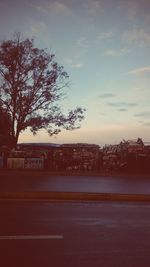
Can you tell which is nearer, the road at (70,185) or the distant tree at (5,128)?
the road at (70,185)

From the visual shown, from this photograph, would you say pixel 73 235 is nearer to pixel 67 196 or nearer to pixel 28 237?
pixel 28 237

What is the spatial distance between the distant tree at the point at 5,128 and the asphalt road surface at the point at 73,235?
24.6m

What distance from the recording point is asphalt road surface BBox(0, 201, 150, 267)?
21.5ft

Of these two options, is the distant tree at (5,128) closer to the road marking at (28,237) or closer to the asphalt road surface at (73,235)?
the asphalt road surface at (73,235)

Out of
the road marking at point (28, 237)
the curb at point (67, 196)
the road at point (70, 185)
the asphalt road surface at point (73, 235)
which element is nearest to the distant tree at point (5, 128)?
the road at point (70, 185)

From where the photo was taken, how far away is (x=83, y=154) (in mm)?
31734

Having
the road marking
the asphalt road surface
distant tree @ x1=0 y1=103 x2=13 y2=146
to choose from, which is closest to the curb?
the asphalt road surface

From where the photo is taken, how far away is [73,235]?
809 centimetres

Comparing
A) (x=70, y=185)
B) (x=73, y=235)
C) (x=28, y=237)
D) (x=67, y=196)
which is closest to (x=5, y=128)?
(x=70, y=185)

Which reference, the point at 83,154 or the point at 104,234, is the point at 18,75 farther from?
the point at 104,234

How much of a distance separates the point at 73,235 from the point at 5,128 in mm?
29660

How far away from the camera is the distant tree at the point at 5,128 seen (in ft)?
118

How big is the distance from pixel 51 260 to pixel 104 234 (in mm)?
2009

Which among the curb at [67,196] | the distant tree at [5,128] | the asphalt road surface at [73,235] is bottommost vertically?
the asphalt road surface at [73,235]
